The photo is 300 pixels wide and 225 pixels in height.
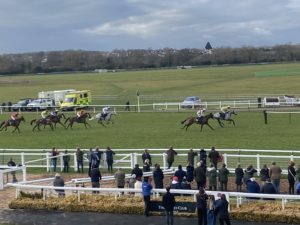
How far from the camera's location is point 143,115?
43.1 metres

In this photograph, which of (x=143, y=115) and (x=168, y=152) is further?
(x=143, y=115)

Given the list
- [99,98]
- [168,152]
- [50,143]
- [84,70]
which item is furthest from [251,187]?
[84,70]

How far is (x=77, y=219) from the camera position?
47.9 ft

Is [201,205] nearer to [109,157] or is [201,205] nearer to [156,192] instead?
[156,192]

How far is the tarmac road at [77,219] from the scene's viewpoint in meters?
Answer: 14.1

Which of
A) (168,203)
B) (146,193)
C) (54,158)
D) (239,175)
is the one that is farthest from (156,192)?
(54,158)

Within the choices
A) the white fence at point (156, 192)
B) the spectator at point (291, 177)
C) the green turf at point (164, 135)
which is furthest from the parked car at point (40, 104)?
the spectator at point (291, 177)

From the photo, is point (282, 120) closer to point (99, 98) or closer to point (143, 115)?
point (143, 115)

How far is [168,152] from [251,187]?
6.14 m

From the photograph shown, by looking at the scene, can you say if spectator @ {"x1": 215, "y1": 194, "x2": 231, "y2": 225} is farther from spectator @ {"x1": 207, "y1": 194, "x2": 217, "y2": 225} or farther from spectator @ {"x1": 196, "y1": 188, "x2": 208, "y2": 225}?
spectator @ {"x1": 196, "y1": 188, "x2": 208, "y2": 225}

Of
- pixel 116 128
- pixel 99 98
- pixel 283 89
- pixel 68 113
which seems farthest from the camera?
pixel 283 89

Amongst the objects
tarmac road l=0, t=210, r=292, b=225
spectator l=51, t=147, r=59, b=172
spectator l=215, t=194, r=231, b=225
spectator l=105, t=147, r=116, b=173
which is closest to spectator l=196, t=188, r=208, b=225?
spectator l=215, t=194, r=231, b=225

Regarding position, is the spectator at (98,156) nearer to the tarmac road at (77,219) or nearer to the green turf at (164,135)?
the tarmac road at (77,219)

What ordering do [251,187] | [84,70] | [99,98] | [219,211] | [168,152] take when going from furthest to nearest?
[84,70] → [99,98] → [168,152] → [251,187] → [219,211]
